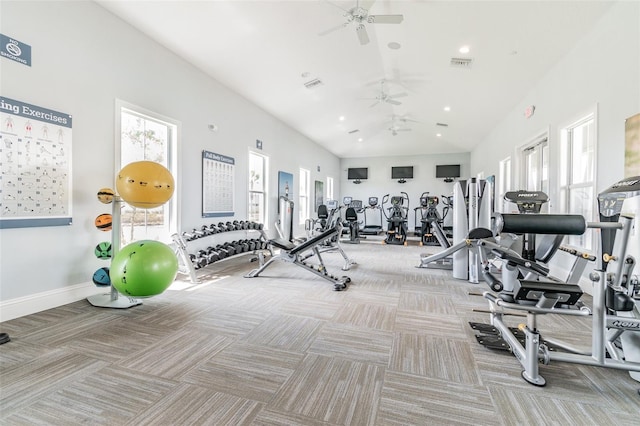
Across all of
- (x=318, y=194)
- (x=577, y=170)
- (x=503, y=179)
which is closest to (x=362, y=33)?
(x=577, y=170)

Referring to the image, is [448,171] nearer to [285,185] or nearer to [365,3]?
[285,185]

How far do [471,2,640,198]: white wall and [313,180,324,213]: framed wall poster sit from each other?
6.78 metres

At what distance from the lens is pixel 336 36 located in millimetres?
4473

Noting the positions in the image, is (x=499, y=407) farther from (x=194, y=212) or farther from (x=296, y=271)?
(x=194, y=212)

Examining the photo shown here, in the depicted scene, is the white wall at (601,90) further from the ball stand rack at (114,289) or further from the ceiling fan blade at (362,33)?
the ball stand rack at (114,289)

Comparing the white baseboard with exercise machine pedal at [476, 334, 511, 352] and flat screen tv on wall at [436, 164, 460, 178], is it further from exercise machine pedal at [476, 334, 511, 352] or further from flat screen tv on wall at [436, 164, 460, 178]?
flat screen tv on wall at [436, 164, 460, 178]

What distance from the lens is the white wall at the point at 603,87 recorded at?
293 centimetres

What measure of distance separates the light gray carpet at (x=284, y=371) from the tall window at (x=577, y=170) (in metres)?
2.00

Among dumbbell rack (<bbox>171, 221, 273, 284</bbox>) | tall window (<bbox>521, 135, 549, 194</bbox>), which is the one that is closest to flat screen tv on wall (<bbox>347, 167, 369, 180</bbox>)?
tall window (<bbox>521, 135, 549, 194</bbox>)

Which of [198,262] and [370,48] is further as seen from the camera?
[370,48]

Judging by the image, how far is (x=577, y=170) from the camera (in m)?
4.18

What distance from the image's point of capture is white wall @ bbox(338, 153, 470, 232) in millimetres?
11969

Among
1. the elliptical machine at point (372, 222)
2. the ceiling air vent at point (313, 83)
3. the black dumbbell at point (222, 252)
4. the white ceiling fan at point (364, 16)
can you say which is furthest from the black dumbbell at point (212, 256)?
the elliptical machine at point (372, 222)

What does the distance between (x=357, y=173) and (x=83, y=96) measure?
10.8 m
